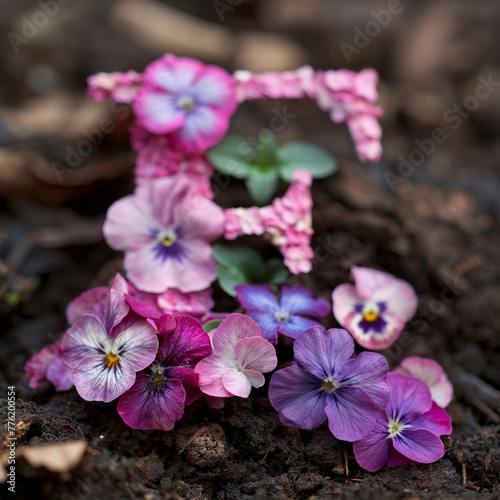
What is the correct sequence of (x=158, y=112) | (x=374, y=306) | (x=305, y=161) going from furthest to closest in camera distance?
(x=305, y=161) < (x=158, y=112) < (x=374, y=306)

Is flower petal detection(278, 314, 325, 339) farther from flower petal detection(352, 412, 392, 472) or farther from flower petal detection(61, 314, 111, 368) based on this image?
flower petal detection(61, 314, 111, 368)

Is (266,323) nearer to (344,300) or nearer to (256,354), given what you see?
(256,354)

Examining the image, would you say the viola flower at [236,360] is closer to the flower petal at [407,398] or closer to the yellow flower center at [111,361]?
the yellow flower center at [111,361]

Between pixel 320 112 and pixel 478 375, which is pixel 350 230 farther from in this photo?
pixel 320 112
